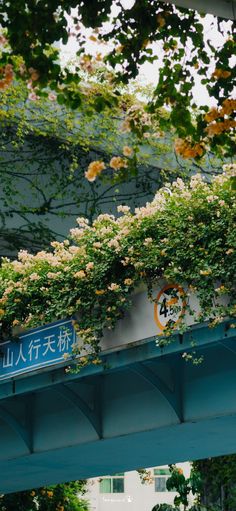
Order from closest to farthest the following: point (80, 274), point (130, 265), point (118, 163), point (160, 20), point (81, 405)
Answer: point (118, 163), point (160, 20), point (130, 265), point (80, 274), point (81, 405)

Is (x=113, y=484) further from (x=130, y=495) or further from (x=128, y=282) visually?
(x=128, y=282)

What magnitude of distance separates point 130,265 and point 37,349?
204 centimetres

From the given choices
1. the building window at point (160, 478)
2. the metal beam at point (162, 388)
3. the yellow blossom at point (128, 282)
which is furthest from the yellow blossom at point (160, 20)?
the building window at point (160, 478)

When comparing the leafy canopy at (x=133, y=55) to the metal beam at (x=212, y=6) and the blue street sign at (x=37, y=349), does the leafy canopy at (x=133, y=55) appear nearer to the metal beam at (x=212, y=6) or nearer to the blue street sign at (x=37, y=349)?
the metal beam at (x=212, y=6)

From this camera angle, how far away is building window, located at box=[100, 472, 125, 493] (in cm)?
5181

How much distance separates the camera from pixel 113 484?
5219 cm

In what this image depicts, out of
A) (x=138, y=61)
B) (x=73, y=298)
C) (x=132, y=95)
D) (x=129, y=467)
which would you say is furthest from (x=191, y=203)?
(x=132, y=95)

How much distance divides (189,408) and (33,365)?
2275 mm

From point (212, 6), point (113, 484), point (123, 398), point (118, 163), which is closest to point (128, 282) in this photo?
point (123, 398)

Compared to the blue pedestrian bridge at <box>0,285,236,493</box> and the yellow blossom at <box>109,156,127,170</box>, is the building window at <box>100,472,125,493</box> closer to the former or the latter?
the blue pedestrian bridge at <box>0,285,236,493</box>

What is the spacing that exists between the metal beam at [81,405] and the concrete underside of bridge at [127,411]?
0.05 ft

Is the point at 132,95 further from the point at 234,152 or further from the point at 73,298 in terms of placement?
the point at 234,152

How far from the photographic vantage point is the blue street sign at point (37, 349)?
13.1 m

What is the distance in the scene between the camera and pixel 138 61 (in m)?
7.70
